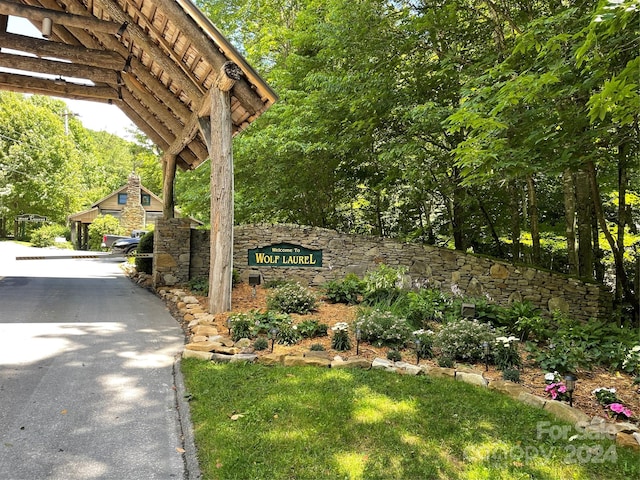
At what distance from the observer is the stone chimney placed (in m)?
27.3

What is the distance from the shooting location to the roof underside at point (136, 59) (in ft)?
19.9

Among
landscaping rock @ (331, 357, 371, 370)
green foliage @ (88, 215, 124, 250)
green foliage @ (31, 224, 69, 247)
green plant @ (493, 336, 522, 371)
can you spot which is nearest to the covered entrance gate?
landscaping rock @ (331, 357, 371, 370)

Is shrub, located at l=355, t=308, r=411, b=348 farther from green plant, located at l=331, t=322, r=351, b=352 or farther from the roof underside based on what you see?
the roof underside

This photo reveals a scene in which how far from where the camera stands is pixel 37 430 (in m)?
2.76

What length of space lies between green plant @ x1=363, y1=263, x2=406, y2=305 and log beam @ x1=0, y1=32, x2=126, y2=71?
6.97 m

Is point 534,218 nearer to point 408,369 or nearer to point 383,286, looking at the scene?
point 383,286

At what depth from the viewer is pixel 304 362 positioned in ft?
13.5

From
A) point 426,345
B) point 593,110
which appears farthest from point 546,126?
point 426,345

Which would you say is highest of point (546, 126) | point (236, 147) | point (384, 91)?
point (384, 91)

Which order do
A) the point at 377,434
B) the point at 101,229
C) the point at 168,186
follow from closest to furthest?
the point at 377,434
the point at 168,186
the point at 101,229

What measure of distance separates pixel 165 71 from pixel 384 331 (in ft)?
20.1

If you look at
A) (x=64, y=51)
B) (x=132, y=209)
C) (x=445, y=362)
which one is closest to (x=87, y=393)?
(x=445, y=362)

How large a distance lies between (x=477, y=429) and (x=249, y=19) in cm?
1397

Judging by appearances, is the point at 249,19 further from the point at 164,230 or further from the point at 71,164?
the point at 71,164
